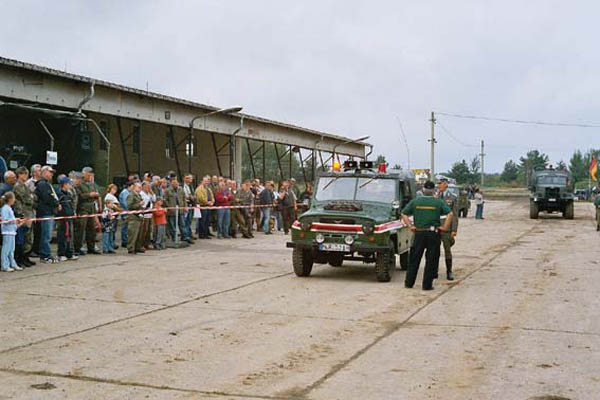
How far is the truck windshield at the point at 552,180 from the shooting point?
133 feet

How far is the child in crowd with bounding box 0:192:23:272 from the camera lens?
14.3 meters

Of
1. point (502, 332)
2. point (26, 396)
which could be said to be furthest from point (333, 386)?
point (502, 332)

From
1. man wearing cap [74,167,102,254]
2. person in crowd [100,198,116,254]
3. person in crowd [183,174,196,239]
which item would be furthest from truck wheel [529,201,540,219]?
man wearing cap [74,167,102,254]

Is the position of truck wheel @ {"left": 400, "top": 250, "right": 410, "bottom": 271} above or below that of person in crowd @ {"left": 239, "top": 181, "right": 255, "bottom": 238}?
below

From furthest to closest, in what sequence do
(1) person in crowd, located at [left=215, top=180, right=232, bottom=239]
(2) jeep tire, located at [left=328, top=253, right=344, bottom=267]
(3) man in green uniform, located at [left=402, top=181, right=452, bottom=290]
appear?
(1) person in crowd, located at [left=215, top=180, right=232, bottom=239] < (2) jeep tire, located at [left=328, top=253, right=344, bottom=267] < (3) man in green uniform, located at [left=402, top=181, right=452, bottom=290]

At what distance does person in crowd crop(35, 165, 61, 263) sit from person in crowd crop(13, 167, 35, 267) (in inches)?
15.1

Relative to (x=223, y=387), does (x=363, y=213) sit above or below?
above

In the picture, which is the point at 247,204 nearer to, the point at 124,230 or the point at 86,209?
the point at 124,230

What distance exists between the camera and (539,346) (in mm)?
8227

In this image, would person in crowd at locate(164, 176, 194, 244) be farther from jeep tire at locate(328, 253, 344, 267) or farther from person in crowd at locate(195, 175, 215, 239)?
jeep tire at locate(328, 253, 344, 267)

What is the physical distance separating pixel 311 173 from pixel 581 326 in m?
38.1

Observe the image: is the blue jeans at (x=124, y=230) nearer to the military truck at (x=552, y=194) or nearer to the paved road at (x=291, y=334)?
the paved road at (x=291, y=334)

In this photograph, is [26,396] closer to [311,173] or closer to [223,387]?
[223,387]

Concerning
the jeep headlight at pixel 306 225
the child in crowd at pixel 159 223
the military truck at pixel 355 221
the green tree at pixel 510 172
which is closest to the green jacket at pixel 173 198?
the child in crowd at pixel 159 223
